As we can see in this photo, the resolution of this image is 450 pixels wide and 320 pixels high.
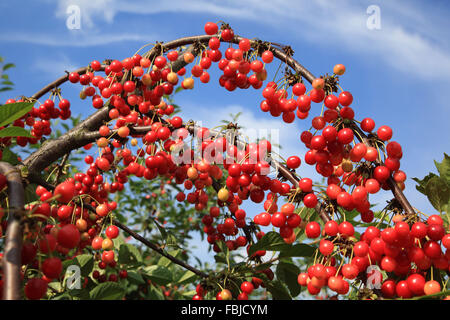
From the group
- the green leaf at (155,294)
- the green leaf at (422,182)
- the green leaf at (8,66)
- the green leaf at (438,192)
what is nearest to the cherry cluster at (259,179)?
the green leaf at (438,192)

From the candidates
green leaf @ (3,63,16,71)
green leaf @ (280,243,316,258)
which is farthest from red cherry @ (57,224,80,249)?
green leaf @ (3,63,16,71)

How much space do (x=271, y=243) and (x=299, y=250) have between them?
160 mm

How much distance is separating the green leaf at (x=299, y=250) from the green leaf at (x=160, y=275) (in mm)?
1173

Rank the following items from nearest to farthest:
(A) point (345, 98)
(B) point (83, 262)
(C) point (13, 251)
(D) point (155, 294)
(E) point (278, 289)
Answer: (C) point (13, 251) < (A) point (345, 98) < (E) point (278, 289) < (B) point (83, 262) < (D) point (155, 294)

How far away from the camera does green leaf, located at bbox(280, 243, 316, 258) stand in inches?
79.4

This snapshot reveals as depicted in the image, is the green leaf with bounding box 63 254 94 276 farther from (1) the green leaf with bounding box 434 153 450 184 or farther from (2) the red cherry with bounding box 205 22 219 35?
(1) the green leaf with bounding box 434 153 450 184

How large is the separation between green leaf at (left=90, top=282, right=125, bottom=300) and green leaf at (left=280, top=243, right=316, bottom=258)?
41.0 inches

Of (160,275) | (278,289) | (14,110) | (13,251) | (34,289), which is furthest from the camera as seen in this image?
(160,275)

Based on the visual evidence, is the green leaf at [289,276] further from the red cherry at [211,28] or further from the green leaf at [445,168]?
the red cherry at [211,28]

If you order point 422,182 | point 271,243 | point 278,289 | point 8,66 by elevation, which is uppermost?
point 8,66

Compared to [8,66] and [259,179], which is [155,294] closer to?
[259,179]

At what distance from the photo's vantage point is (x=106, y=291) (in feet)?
7.47

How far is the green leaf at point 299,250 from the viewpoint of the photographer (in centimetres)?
202

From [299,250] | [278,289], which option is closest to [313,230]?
[299,250]
